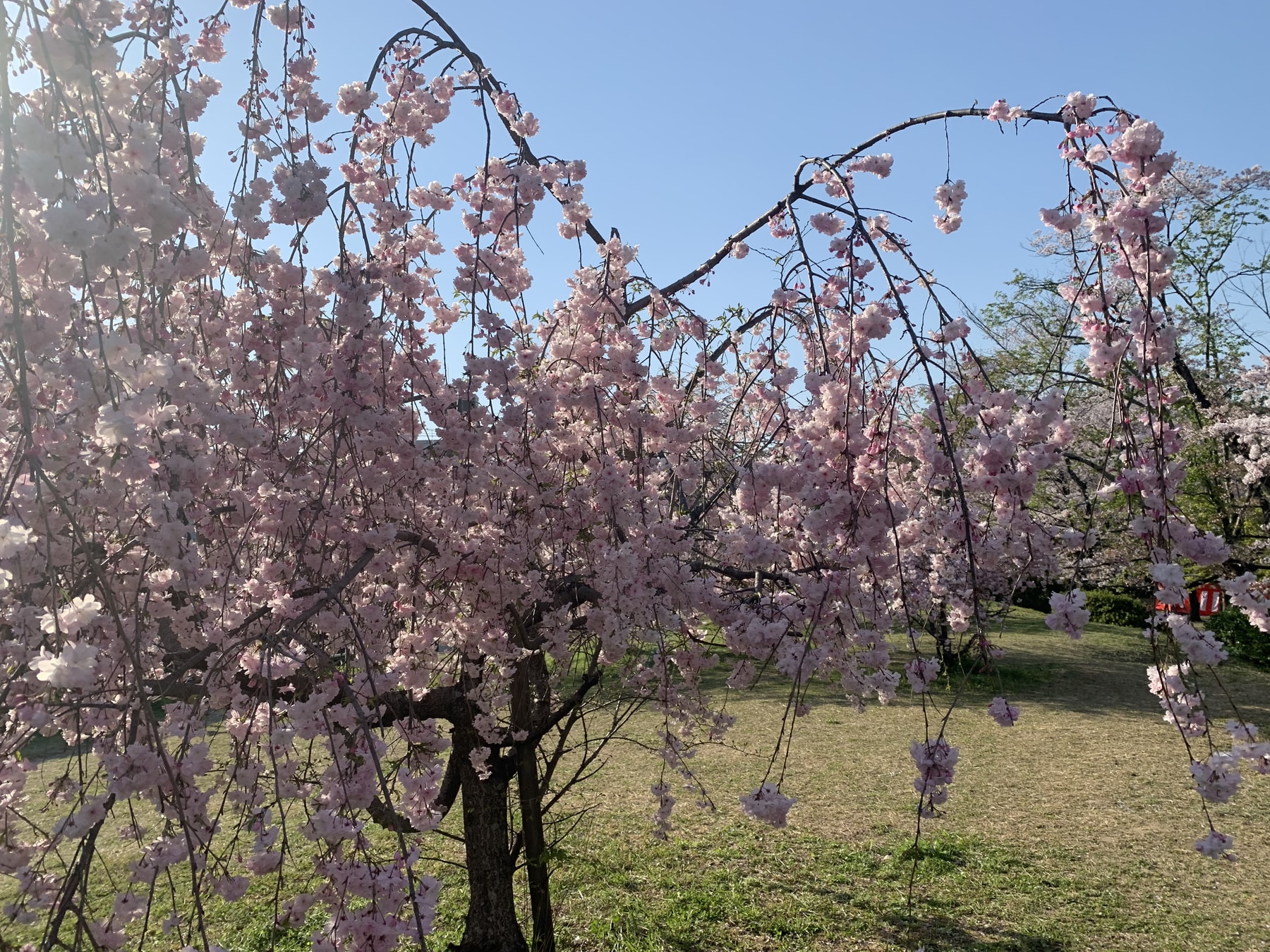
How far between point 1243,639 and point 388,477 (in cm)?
1320

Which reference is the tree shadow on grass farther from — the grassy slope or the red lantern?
the red lantern

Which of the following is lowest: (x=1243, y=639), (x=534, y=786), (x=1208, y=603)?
(x=1243, y=639)

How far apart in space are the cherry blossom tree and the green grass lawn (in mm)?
1470

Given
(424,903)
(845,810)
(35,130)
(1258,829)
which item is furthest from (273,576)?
(1258,829)

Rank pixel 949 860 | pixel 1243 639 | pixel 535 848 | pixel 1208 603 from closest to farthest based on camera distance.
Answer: pixel 535 848 < pixel 949 860 < pixel 1243 639 < pixel 1208 603

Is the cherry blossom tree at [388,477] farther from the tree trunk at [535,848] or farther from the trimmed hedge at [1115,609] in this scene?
the trimmed hedge at [1115,609]

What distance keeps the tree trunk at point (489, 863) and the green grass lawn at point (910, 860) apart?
289 millimetres

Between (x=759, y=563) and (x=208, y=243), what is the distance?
1.82 metres

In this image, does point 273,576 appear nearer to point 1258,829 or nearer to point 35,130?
point 35,130

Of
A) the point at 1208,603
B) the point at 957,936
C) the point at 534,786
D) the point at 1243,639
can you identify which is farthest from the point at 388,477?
the point at 1208,603

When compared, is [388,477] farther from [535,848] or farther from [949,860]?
[949,860]

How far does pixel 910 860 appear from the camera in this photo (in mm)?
4906

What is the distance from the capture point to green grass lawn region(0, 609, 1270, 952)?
4164 mm

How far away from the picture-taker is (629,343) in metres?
2.46
